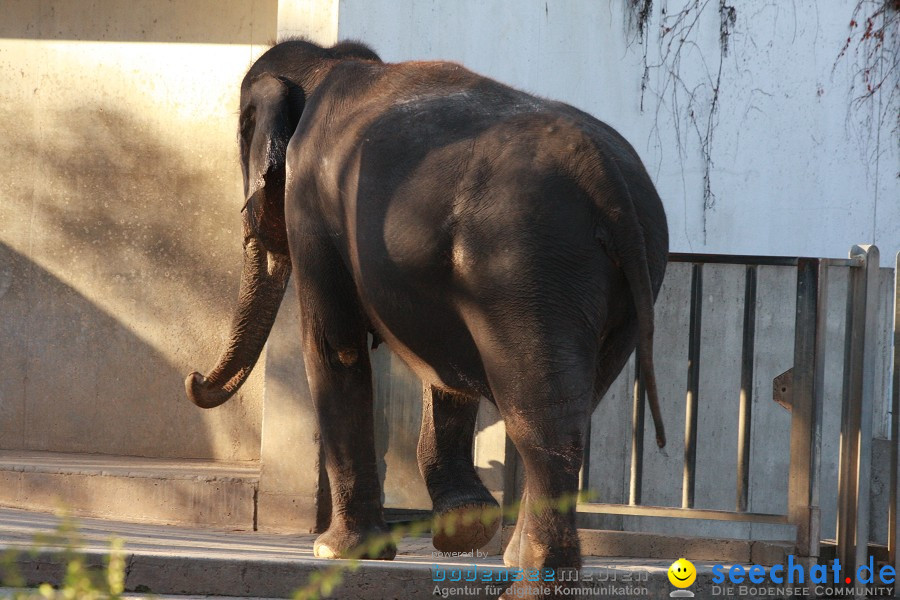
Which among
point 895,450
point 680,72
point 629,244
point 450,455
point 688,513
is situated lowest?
point 688,513

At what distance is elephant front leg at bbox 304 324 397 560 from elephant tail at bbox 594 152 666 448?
131cm

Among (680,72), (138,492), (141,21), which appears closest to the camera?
(138,492)

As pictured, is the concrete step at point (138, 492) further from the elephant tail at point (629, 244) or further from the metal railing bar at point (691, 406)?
the elephant tail at point (629, 244)

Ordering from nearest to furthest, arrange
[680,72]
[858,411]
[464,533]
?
[464,533], [858,411], [680,72]

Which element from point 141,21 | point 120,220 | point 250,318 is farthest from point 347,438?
point 141,21

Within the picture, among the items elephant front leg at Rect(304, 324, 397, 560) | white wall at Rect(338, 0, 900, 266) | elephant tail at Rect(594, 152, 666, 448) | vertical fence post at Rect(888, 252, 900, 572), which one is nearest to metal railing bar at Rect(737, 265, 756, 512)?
vertical fence post at Rect(888, 252, 900, 572)

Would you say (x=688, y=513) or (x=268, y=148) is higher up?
(x=268, y=148)

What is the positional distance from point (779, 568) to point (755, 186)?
2834mm

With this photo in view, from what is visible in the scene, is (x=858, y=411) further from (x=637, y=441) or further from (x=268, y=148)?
(x=268, y=148)

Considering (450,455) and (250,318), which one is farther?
(250,318)

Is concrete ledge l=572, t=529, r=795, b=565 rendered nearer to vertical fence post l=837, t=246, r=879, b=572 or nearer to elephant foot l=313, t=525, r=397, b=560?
vertical fence post l=837, t=246, r=879, b=572

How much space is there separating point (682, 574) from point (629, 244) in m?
1.28

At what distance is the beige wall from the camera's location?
716cm

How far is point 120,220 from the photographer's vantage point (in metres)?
7.31
